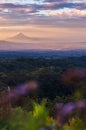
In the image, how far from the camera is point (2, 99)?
4.28 metres

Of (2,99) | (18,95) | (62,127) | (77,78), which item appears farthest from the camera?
(77,78)

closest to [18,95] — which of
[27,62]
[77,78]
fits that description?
[77,78]

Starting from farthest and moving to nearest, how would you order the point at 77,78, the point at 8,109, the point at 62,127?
the point at 77,78 → the point at 8,109 → the point at 62,127

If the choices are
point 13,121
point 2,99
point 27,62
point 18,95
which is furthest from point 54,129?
point 27,62

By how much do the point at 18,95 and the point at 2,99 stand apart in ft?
1.48

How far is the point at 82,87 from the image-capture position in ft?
16.6

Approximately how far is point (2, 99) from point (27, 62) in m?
67.2

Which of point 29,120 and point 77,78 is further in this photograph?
point 77,78

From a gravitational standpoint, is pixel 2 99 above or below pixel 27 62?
above

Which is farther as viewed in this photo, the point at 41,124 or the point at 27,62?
the point at 27,62

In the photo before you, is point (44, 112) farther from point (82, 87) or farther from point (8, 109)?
point (82, 87)

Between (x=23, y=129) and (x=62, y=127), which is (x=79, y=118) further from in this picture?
(x=23, y=129)

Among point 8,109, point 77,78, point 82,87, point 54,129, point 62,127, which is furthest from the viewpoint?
point 77,78

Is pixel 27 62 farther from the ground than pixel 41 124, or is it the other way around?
pixel 41 124
